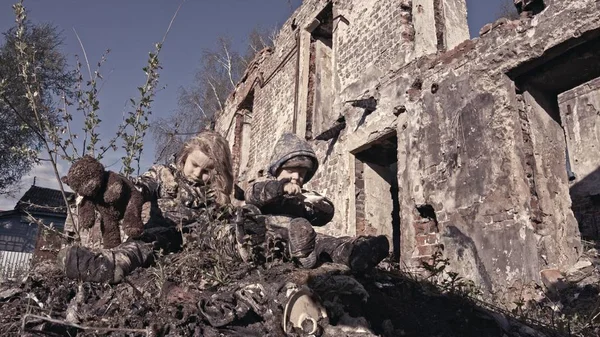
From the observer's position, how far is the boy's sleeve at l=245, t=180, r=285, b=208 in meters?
2.72

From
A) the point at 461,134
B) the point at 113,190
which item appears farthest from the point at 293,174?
the point at 461,134

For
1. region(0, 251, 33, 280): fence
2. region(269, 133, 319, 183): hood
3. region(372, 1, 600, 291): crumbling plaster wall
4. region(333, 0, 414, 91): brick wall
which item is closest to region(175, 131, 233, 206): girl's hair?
region(269, 133, 319, 183): hood

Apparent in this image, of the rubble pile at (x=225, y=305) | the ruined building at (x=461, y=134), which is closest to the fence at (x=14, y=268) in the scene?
the rubble pile at (x=225, y=305)

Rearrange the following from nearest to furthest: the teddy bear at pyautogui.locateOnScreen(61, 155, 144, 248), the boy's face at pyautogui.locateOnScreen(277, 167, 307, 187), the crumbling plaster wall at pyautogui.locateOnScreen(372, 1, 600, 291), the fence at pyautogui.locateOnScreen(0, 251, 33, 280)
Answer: the teddy bear at pyautogui.locateOnScreen(61, 155, 144, 248) < the fence at pyautogui.locateOnScreen(0, 251, 33, 280) < the boy's face at pyautogui.locateOnScreen(277, 167, 307, 187) < the crumbling plaster wall at pyautogui.locateOnScreen(372, 1, 600, 291)

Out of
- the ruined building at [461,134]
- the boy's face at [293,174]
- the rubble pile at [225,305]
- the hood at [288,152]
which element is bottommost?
the rubble pile at [225,305]

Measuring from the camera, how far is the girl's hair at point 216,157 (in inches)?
114

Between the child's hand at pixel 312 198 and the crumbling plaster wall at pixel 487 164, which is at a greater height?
the crumbling plaster wall at pixel 487 164

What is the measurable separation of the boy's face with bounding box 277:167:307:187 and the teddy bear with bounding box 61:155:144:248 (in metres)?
0.97

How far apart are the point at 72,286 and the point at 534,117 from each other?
15.5 ft

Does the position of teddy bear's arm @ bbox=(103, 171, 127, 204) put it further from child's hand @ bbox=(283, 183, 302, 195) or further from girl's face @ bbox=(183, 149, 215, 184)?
child's hand @ bbox=(283, 183, 302, 195)

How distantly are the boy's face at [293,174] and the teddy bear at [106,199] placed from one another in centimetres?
97

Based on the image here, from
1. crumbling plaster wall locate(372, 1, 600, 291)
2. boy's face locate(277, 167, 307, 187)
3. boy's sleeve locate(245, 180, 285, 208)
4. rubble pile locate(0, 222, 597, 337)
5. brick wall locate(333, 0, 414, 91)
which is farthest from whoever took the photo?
brick wall locate(333, 0, 414, 91)

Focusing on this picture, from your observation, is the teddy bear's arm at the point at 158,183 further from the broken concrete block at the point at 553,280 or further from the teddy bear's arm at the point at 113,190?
the broken concrete block at the point at 553,280

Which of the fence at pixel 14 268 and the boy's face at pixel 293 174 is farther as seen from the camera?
the boy's face at pixel 293 174
